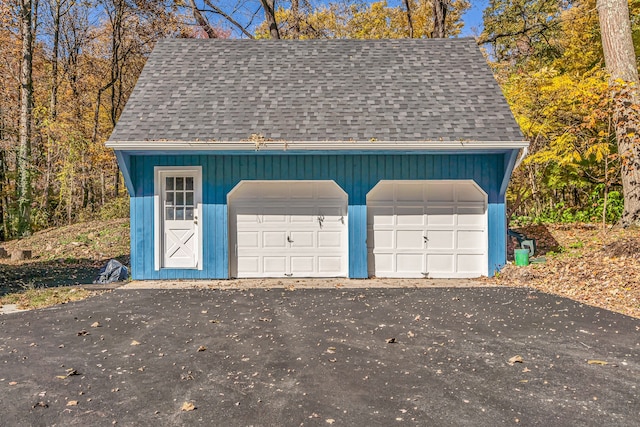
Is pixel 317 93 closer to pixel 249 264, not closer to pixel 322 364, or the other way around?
pixel 249 264

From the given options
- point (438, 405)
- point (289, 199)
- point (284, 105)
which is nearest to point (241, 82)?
point (284, 105)

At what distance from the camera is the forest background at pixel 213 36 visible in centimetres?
1273

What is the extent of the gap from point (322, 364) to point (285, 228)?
515 centimetres

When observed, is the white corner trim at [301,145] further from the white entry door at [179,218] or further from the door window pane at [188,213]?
the door window pane at [188,213]

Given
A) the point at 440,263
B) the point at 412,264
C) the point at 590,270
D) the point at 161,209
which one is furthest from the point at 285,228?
the point at 590,270

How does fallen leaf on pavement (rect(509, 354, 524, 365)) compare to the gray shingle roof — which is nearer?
fallen leaf on pavement (rect(509, 354, 524, 365))

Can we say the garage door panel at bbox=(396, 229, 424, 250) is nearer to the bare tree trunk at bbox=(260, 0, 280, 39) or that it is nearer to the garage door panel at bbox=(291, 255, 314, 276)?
the garage door panel at bbox=(291, 255, 314, 276)

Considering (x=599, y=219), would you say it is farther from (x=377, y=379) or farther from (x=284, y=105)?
(x=377, y=379)

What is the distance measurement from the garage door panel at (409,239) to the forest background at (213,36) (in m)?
4.98

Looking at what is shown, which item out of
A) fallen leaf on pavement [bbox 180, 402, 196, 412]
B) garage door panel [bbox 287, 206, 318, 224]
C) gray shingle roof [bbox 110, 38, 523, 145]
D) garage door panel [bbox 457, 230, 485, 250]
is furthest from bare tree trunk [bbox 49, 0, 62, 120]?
fallen leaf on pavement [bbox 180, 402, 196, 412]

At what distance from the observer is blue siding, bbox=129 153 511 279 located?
9.25 metres

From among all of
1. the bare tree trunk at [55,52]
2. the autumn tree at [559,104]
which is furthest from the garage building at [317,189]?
the bare tree trunk at [55,52]

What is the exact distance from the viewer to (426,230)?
943cm

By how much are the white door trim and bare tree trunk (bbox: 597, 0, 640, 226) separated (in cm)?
916
